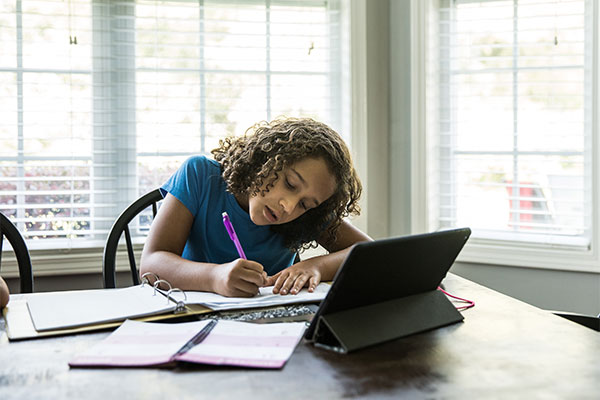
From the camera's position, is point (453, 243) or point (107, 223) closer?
point (453, 243)

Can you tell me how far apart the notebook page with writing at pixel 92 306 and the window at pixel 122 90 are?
4.12ft

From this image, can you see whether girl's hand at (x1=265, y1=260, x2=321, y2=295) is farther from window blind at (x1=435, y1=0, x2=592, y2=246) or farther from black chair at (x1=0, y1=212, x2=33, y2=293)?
window blind at (x1=435, y1=0, x2=592, y2=246)

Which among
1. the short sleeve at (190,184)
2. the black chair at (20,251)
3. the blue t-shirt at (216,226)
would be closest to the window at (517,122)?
the blue t-shirt at (216,226)

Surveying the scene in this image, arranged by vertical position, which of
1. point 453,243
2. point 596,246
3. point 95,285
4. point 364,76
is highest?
point 364,76

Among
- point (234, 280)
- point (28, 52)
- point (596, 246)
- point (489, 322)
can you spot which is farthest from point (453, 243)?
point (28, 52)

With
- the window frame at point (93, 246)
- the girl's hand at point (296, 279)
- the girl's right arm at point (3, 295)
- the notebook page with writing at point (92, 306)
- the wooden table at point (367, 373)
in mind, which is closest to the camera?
the wooden table at point (367, 373)

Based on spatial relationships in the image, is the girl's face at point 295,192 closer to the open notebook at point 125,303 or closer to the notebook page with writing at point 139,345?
the open notebook at point 125,303

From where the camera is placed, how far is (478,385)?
705mm

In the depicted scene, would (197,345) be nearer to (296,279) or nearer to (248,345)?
(248,345)

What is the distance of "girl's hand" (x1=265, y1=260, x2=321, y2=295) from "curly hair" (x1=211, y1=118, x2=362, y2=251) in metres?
0.20

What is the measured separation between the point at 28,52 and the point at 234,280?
1.67 m

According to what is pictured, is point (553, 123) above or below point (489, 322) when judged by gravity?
above

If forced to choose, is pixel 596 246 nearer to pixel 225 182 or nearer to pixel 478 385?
pixel 225 182

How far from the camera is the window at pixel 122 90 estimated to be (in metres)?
2.31
